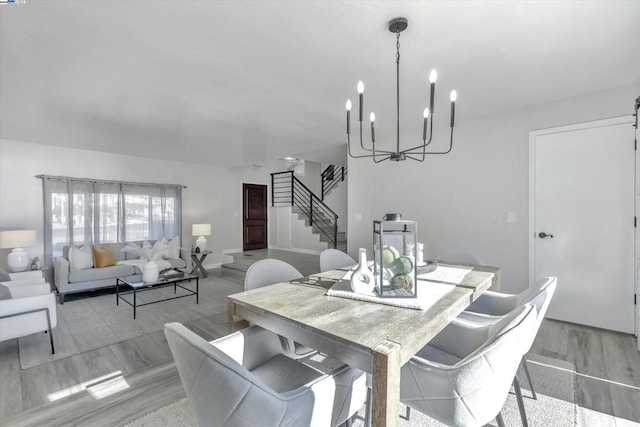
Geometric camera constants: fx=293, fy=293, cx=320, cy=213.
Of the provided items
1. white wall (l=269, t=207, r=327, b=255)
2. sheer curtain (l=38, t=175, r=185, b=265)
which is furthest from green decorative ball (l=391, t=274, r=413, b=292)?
white wall (l=269, t=207, r=327, b=255)

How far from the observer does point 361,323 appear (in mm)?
1150

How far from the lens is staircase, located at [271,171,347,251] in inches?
309

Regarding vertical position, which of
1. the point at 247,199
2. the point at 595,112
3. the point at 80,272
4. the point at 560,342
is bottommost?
the point at 560,342

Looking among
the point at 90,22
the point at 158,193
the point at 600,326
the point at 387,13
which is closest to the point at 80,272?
the point at 158,193

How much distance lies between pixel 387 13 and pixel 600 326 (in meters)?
3.44

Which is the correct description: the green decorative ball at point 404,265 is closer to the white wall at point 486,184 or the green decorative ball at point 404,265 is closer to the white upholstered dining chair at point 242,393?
the white upholstered dining chair at point 242,393

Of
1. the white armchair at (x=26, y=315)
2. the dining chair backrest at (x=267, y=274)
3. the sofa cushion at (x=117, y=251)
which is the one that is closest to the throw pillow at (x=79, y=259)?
the sofa cushion at (x=117, y=251)

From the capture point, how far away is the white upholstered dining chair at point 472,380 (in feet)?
3.40

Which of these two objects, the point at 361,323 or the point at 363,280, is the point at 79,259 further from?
the point at 361,323

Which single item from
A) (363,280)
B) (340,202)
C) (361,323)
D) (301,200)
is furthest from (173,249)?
(361,323)

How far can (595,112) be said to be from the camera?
9.23 feet

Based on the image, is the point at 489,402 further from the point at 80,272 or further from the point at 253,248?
the point at 253,248

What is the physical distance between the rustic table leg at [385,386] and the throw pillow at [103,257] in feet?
16.3

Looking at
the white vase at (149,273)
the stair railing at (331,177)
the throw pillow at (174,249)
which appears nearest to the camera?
the white vase at (149,273)
